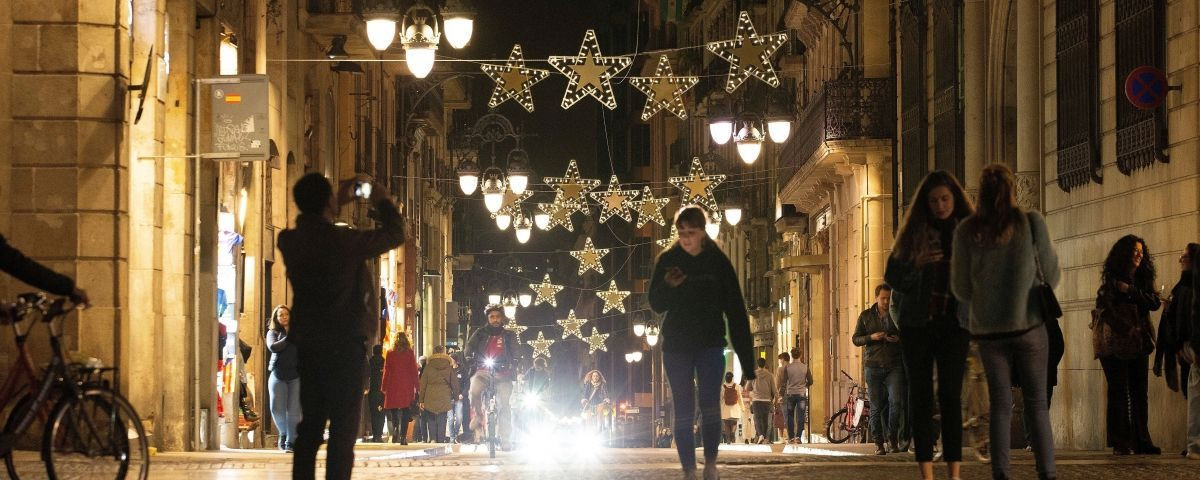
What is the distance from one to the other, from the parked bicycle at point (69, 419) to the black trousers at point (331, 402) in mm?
959

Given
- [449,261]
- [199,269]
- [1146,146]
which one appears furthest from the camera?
[449,261]

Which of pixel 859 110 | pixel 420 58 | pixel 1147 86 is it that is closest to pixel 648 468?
pixel 1147 86

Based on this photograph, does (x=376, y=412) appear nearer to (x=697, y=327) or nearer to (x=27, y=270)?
(x=697, y=327)

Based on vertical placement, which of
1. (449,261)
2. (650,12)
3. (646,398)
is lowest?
(646,398)

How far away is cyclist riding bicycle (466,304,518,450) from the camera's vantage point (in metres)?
21.1

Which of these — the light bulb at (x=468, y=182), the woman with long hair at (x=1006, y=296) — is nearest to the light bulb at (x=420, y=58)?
the light bulb at (x=468, y=182)

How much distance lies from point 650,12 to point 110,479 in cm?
8552

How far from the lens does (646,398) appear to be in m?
81.0

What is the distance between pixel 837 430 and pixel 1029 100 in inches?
580

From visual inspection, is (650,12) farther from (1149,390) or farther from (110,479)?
(110,479)

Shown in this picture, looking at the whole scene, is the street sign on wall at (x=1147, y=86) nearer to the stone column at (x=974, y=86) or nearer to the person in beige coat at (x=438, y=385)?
the stone column at (x=974, y=86)

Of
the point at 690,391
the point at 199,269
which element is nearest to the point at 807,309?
the point at 199,269

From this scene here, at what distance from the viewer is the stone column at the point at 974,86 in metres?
25.0

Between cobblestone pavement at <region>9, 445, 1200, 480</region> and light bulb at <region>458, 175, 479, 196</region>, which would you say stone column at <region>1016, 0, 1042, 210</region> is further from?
light bulb at <region>458, 175, 479, 196</region>
